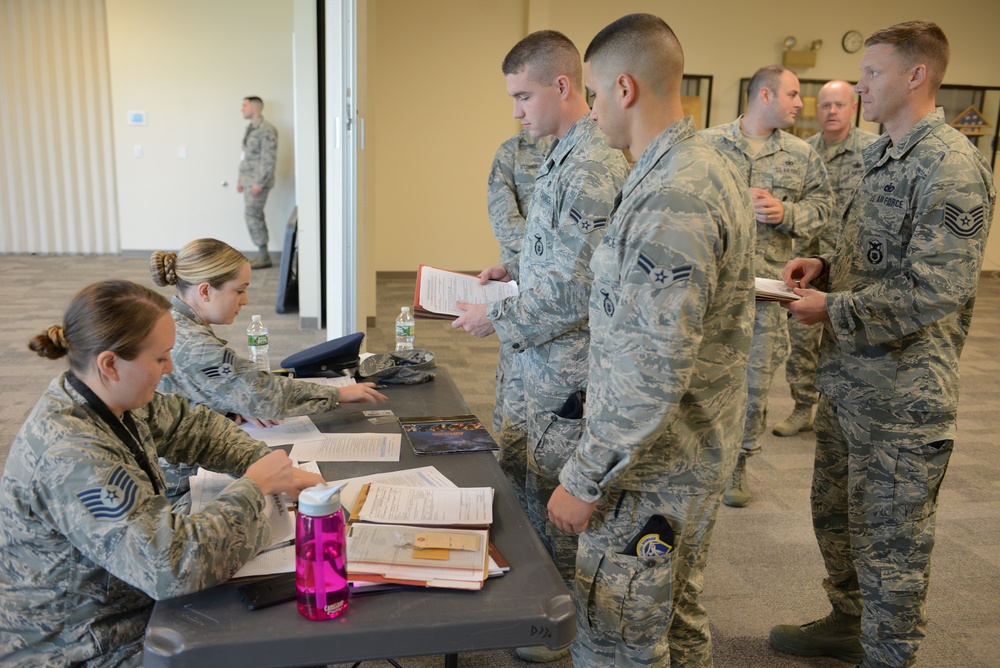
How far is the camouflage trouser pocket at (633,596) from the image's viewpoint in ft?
4.99

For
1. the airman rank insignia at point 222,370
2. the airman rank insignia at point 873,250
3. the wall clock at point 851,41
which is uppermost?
the wall clock at point 851,41

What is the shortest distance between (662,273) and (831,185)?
3353mm

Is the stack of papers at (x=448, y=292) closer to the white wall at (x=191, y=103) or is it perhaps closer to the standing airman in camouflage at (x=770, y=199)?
the standing airman in camouflage at (x=770, y=199)

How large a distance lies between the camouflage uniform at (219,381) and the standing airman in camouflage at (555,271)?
22.1 inches

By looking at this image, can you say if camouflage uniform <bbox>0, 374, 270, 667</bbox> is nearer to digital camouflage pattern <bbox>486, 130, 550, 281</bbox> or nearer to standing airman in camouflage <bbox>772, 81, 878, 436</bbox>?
digital camouflage pattern <bbox>486, 130, 550, 281</bbox>

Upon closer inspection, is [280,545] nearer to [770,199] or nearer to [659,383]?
[659,383]

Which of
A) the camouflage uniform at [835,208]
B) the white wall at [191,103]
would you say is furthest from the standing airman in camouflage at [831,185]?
the white wall at [191,103]

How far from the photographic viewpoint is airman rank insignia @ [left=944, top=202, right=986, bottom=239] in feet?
6.25

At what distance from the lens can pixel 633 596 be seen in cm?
152

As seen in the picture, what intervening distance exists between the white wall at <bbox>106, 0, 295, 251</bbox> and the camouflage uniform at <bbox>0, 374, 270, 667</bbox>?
26.4 feet

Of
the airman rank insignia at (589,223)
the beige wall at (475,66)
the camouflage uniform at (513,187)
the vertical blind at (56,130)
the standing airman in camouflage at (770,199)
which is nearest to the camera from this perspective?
the airman rank insignia at (589,223)

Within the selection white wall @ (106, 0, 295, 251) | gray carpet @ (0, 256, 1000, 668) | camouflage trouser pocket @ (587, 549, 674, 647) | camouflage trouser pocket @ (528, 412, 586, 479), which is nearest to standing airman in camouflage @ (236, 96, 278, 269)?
white wall @ (106, 0, 295, 251)

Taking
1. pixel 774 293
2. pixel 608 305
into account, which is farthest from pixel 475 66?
pixel 608 305

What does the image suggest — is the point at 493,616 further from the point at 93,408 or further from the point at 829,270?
the point at 829,270
